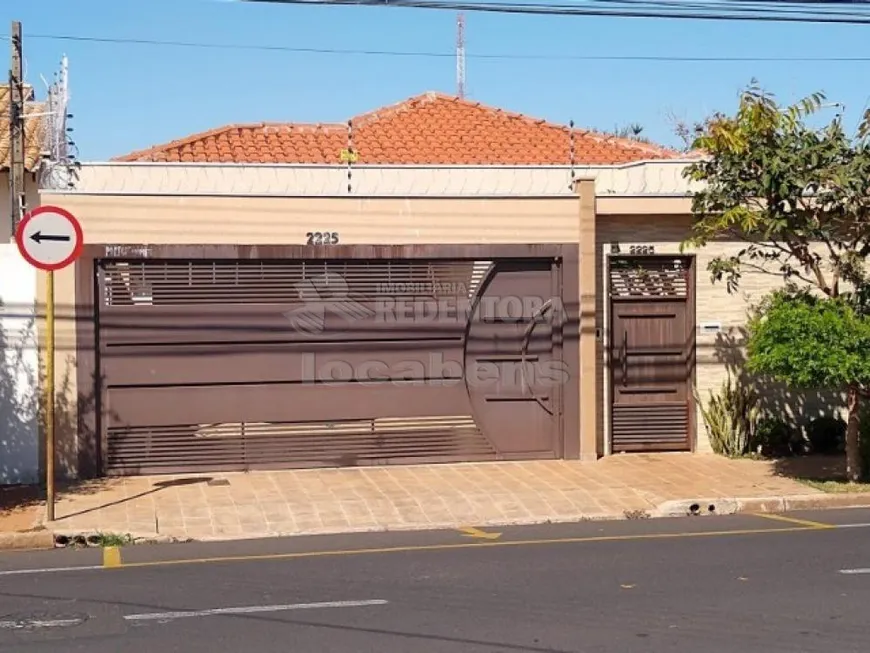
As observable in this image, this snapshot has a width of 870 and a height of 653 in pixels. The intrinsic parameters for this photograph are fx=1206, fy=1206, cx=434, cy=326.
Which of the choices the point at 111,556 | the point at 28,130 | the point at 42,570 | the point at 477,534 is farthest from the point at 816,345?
the point at 28,130

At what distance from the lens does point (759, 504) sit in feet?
40.6

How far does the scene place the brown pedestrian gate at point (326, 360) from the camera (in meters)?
14.0

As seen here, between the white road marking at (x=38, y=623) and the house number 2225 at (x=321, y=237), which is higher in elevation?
the house number 2225 at (x=321, y=237)

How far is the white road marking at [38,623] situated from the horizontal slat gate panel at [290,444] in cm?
646

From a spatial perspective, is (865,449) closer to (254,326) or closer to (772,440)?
(772,440)

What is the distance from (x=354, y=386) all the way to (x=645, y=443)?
12.8 ft

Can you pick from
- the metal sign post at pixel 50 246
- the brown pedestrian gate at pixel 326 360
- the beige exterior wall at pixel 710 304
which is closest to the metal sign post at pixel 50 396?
the metal sign post at pixel 50 246

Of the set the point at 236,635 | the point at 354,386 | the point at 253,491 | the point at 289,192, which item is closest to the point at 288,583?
the point at 236,635

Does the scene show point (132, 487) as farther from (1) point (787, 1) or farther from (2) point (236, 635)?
(1) point (787, 1)

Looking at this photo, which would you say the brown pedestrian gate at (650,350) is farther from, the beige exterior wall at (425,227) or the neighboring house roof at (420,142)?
the neighboring house roof at (420,142)

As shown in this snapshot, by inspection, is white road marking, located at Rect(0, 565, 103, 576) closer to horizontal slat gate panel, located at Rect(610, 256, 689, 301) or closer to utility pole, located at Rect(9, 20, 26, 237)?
utility pole, located at Rect(9, 20, 26, 237)

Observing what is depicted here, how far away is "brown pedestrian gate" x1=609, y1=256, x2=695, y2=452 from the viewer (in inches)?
606

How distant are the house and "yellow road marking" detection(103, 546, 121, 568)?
11.2ft

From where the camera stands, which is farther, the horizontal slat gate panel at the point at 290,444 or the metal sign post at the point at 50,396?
the horizontal slat gate panel at the point at 290,444
